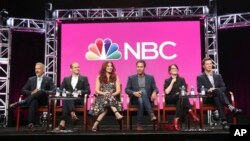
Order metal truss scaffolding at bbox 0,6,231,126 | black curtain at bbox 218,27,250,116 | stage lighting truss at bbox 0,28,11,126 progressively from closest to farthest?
1. metal truss scaffolding at bbox 0,6,231,126
2. stage lighting truss at bbox 0,28,11,126
3. black curtain at bbox 218,27,250,116

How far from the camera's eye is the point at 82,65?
768cm

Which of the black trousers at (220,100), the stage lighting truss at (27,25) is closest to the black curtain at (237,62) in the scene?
the black trousers at (220,100)

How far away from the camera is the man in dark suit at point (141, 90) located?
18.9 feet

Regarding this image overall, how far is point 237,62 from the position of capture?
8500 millimetres

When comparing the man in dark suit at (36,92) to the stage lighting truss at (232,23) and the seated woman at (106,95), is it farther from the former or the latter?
the stage lighting truss at (232,23)

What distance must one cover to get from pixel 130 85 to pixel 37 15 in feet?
11.8

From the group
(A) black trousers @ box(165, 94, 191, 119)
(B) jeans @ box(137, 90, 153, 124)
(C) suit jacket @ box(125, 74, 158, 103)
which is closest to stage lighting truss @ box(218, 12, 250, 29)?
(C) suit jacket @ box(125, 74, 158, 103)

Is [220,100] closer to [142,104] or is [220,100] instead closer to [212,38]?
[142,104]

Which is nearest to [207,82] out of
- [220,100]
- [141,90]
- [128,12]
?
[220,100]

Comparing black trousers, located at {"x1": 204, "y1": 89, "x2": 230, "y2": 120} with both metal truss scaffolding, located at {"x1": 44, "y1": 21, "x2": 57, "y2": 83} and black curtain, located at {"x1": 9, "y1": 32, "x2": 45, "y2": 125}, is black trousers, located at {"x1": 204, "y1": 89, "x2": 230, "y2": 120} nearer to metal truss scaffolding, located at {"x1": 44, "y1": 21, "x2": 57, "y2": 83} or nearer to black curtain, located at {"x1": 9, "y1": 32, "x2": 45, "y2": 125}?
metal truss scaffolding, located at {"x1": 44, "y1": 21, "x2": 57, "y2": 83}

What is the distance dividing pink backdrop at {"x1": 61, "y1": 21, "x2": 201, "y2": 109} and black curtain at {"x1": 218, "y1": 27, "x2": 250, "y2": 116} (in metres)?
1.22

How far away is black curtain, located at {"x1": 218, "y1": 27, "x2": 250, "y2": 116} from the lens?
8.44 meters

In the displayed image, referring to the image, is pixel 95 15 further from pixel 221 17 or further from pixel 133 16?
pixel 221 17

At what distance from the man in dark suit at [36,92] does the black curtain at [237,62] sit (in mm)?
4253
